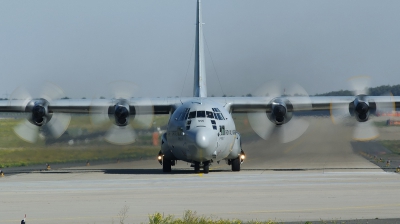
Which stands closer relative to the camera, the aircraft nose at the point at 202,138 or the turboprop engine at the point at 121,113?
the aircraft nose at the point at 202,138

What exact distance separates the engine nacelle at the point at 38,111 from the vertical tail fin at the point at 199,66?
7444 mm

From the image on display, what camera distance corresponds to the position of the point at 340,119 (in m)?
37.8

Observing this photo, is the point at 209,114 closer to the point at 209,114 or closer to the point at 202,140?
the point at 209,114

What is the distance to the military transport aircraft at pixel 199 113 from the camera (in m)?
28.8

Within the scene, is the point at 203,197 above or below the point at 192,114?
below

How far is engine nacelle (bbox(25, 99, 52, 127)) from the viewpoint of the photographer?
33.7m

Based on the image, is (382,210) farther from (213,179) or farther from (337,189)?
(213,179)

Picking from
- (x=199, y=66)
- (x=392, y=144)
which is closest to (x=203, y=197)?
(x=199, y=66)

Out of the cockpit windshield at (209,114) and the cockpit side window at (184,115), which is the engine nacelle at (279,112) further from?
the cockpit side window at (184,115)

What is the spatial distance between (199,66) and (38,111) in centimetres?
863

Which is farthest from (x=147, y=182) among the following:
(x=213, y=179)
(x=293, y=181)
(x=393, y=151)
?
(x=393, y=151)

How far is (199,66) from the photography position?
36375 mm

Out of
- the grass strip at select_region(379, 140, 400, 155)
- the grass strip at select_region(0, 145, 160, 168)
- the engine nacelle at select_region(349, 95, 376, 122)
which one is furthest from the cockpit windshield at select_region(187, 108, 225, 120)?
the grass strip at select_region(379, 140, 400, 155)

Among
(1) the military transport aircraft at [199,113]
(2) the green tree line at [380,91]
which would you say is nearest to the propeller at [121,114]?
(1) the military transport aircraft at [199,113]
